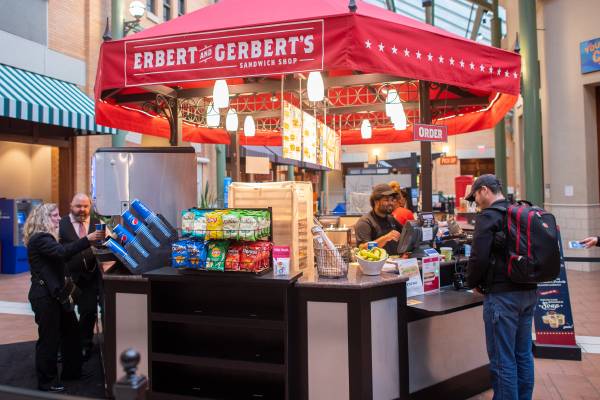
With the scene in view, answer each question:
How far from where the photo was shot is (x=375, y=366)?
3590 millimetres

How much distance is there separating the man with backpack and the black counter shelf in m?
1.30

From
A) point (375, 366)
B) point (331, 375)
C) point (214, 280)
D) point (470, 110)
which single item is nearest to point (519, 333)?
point (375, 366)

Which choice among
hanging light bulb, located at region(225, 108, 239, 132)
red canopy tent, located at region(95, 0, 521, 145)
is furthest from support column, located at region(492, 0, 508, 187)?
red canopy tent, located at region(95, 0, 521, 145)

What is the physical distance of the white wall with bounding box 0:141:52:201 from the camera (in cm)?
1271

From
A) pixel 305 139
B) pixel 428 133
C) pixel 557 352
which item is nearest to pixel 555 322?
pixel 557 352

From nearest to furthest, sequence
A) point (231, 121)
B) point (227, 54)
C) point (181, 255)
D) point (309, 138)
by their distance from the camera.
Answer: point (181, 255), point (227, 54), point (309, 138), point (231, 121)

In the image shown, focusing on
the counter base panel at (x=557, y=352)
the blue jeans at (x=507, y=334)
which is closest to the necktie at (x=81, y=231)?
the blue jeans at (x=507, y=334)

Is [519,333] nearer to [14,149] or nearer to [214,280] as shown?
[214,280]

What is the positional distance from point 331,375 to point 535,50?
915cm

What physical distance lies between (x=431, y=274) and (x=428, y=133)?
1.41 metres

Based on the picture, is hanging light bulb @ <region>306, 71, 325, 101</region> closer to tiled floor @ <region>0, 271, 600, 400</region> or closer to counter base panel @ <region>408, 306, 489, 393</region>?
counter base panel @ <region>408, 306, 489, 393</region>

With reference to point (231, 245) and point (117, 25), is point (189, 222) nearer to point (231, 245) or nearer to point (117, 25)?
point (231, 245)

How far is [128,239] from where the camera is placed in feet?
13.4

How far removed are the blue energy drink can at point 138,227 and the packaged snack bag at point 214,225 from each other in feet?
2.57
